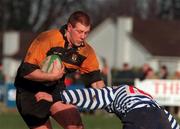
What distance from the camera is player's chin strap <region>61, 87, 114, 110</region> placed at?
23.3 ft

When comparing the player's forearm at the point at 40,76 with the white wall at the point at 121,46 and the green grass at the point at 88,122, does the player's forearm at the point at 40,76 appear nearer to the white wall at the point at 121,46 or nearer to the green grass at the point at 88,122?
the green grass at the point at 88,122

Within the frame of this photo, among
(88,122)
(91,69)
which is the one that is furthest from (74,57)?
(88,122)

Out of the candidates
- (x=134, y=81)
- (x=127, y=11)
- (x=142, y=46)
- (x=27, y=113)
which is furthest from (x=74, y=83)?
(x=127, y=11)

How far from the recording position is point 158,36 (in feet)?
177

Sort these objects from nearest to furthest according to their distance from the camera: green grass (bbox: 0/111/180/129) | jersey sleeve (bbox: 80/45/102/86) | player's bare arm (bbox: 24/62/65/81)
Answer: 1. player's bare arm (bbox: 24/62/65/81)
2. jersey sleeve (bbox: 80/45/102/86)
3. green grass (bbox: 0/111/180/129)

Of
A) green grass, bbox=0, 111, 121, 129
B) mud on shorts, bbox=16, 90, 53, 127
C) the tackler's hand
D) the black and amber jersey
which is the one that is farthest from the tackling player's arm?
green grass, bbox=0, 111, 121, 129

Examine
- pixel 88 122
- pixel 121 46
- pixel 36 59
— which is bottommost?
pixel 121 46

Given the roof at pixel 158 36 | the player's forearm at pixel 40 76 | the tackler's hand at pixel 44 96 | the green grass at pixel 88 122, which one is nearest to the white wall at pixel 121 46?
the roof at pixel 158 36

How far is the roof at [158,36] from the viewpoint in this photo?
50938 mm

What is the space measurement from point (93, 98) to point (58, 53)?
4.66 feet

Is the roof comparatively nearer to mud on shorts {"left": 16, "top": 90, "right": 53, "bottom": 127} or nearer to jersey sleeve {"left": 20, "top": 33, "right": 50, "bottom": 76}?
mud on shorts {"left": 16, "top": 90, "right": 53, "bottom": 127}

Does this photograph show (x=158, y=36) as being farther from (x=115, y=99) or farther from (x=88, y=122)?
(x=115, y=99)

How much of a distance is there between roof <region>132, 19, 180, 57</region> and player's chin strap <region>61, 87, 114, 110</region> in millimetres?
Result: 43102

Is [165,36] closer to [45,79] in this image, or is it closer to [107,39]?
[107,39]
